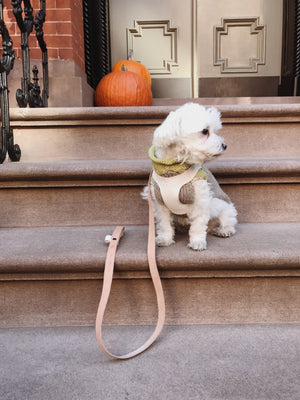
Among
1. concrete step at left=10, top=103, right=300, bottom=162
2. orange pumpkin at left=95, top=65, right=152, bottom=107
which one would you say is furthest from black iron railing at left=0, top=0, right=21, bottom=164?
orange pumpkin at left=95, top=65, right=152, bottom=107

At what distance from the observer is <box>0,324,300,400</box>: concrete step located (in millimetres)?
866

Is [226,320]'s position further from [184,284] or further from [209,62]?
[209,62]

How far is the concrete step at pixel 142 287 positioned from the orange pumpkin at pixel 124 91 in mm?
1436

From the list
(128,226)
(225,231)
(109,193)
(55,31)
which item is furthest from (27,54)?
(225,231)

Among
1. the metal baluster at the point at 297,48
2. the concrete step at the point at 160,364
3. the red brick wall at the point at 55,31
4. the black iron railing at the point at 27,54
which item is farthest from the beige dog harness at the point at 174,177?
the metal baluster at the point at 297,48

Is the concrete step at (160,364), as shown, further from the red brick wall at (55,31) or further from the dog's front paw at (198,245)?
the red brick wall at (55,31)

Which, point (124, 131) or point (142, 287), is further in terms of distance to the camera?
point (124, 131)

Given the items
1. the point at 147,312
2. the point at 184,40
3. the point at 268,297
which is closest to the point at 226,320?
the point at 268,297

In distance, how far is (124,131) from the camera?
6.07ft

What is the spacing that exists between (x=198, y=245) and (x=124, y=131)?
891mm

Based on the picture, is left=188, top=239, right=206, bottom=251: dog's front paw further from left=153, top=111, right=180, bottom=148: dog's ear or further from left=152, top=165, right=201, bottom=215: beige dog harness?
left=153, top=111, right=180, bottom=148: dog's ear

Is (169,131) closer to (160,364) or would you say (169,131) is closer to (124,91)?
(160,364)

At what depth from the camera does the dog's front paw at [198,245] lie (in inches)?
47.7

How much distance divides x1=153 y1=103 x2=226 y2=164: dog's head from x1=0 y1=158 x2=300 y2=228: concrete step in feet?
1.04
